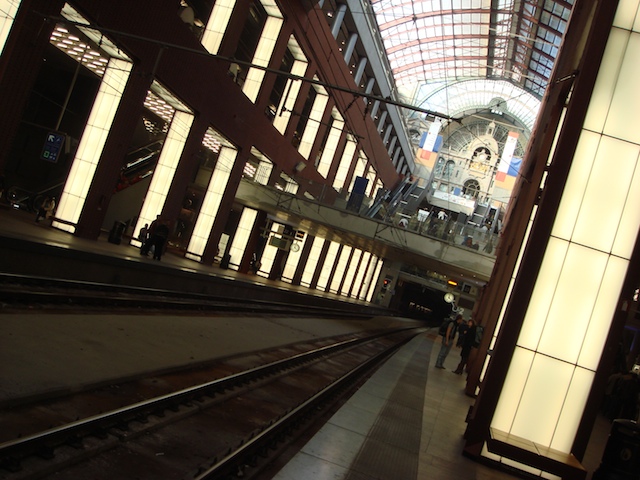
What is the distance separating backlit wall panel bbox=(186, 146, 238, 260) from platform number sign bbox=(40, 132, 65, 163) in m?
12.7

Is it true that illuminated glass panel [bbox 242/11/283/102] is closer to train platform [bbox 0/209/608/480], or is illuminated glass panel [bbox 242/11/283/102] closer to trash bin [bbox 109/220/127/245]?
trash bin [bbox 109/220/127/245]

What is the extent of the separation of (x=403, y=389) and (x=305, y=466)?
840 cm

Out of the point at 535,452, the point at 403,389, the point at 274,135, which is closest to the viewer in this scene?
the point at 535,452

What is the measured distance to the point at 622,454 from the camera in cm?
859

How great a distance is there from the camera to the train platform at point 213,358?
302 inches

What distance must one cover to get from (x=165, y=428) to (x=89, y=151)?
15.6 metres

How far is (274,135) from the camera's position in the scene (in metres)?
35.6

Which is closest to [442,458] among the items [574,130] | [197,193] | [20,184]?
[574,130]

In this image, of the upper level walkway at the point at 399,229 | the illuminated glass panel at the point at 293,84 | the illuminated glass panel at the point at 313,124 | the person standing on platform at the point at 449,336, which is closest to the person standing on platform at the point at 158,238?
the person standing on platform at the point at 449,336

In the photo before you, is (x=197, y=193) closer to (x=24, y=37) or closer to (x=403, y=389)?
(x=24, y=37)

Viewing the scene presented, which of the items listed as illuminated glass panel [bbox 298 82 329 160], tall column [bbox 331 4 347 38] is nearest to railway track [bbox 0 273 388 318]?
illuminated glass panel [bbox 298 82 329 160]

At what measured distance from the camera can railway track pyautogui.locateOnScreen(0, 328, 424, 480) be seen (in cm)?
584

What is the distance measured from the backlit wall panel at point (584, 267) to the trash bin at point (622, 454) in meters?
0.64

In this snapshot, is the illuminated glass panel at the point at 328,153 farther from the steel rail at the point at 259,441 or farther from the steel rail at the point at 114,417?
the steel rail at the point at 114,417
